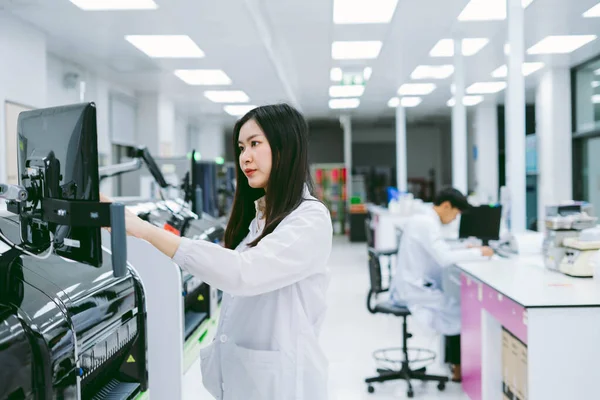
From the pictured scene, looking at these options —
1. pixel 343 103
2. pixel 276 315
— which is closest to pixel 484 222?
pixel 276 315

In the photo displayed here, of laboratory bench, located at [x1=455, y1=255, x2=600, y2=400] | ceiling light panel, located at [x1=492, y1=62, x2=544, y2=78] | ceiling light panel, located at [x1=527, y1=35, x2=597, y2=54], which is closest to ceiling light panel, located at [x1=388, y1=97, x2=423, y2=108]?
ceiling light panel, located at [x1=492, y1=62, x2=544, y2=78]

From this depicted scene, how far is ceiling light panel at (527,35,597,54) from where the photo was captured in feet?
23.9

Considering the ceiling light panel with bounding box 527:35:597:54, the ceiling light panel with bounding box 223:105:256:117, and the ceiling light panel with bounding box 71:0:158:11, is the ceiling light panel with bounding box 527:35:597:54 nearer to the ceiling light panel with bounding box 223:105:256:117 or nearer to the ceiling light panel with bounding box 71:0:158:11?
the ceiling light panel with bounding box 71:0:158:11

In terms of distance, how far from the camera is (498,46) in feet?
25.1

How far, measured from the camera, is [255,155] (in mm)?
1476

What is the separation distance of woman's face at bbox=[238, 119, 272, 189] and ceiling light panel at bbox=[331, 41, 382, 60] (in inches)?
245

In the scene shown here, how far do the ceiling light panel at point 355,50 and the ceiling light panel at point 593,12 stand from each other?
2407 mm

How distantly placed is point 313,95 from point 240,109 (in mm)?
2233

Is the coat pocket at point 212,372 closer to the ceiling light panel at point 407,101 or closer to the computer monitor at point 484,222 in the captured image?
the computer monitor at point 484,222

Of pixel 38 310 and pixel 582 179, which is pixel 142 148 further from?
pixel 582 179

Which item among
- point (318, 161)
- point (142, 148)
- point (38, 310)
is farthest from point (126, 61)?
point (318, 161)

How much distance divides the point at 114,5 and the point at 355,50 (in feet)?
11.2

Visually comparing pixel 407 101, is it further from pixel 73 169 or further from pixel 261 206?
pixel 73 169

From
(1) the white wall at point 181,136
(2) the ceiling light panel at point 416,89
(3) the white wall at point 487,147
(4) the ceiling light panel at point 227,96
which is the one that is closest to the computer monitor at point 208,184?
(4) the ceiling light panel at point 227,96
